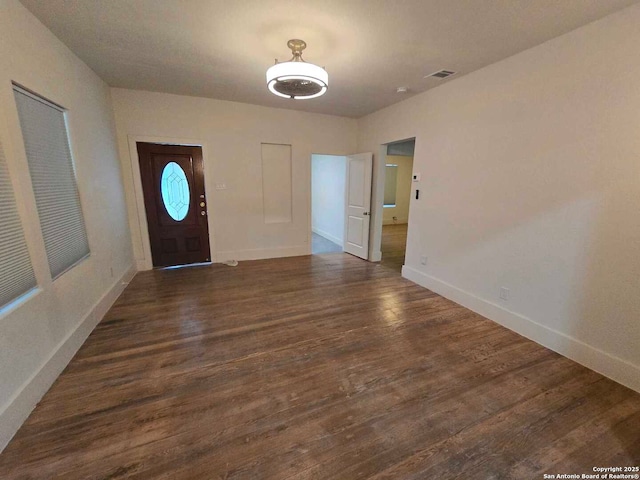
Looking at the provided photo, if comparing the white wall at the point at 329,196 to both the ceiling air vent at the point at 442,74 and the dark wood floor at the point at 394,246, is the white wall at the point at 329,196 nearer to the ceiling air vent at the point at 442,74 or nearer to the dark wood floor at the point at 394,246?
the dark wood floor at the point at 394,246

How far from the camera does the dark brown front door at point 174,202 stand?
4.17 m

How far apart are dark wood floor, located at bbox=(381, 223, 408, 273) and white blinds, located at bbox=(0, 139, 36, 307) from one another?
13.9ft

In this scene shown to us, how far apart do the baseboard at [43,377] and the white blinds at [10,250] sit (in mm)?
538

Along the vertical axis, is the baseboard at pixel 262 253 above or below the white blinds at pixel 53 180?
below

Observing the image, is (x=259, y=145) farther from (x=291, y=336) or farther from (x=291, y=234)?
(x=291, y=336)

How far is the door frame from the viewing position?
13.1ft

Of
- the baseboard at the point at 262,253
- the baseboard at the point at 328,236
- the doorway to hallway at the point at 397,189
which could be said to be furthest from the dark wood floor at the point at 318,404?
the doorway to hallway at the point at 397,189

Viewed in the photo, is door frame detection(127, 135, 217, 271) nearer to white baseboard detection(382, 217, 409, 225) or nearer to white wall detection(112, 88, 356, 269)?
white wall detection(112, 88, 356, 269)

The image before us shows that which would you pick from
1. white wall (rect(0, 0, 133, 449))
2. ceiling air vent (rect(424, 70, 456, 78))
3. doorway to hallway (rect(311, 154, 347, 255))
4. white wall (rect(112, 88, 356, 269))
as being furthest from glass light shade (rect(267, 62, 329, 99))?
doorway to hallway (rect(311, 154, 347, 255))

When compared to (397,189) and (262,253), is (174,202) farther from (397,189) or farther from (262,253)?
(397,189)

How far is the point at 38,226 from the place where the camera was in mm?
1913

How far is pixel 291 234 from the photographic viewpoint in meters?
5.22

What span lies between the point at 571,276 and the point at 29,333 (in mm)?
4066

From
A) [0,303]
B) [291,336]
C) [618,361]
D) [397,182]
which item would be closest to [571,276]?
[618,361]
